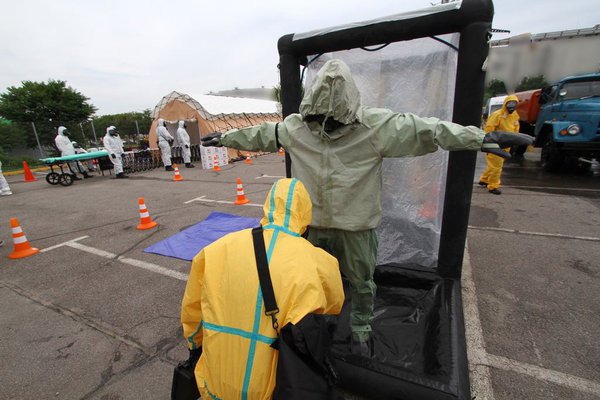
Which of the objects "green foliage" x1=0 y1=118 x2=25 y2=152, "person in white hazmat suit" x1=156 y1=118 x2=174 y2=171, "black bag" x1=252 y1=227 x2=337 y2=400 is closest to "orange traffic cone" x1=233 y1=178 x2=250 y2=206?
"black bag" x1=252 y1=227 x2=337 y2=400

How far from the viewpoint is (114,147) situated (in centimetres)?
1125

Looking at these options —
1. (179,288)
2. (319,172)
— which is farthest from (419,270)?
(179,288)

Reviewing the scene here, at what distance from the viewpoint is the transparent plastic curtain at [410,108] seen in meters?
2.79

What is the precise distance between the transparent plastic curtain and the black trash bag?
2308 mm

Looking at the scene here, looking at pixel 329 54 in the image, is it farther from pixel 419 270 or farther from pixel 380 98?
pixel 419 270

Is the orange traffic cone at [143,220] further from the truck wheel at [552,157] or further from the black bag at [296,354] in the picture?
the truck wheel at [552,157]

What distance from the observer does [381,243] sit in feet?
11.2

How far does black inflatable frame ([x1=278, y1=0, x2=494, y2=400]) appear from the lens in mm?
1838

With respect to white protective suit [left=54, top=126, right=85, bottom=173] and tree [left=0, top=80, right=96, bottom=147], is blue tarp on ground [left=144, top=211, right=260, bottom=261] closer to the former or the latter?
white protective suit [left=54, top=126, right=85, bottom=173]

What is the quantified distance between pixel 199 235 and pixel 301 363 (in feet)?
13.3

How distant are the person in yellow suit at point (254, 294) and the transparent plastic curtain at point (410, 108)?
2.06 metres

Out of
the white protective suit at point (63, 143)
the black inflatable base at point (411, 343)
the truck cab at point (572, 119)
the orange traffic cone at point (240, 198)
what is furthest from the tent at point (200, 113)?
the black inflatable base at point (411, 343)

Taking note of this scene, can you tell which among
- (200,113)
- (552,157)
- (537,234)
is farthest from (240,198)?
(200,113)

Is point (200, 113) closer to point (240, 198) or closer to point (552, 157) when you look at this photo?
point (240, 198)
